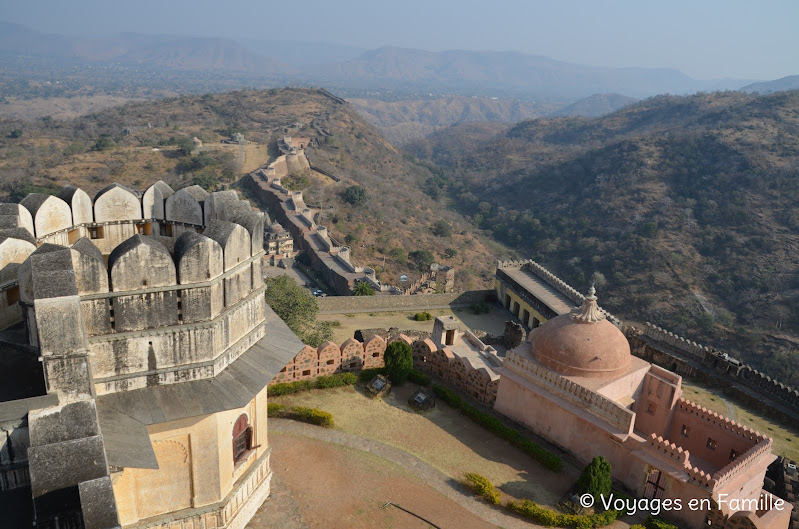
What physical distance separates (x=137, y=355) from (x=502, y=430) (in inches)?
478

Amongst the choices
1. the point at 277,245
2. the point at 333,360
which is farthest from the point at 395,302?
the point at 277,245

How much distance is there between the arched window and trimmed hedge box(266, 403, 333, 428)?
4.91 meters

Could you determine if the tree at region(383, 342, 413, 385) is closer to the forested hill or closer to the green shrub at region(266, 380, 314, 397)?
the green shrub at region(266, 380, 314, 397)

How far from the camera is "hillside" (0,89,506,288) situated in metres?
54.3

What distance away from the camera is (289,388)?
2014 centimetres

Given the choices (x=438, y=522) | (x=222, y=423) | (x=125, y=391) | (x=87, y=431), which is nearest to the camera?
(x=87, y=431)

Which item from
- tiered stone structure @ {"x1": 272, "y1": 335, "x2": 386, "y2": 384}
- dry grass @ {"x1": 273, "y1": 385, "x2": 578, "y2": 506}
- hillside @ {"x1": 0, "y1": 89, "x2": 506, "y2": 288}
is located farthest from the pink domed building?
hillside @ {"x1": 0, "y1": 89, "x2": 506, "y2": 288}

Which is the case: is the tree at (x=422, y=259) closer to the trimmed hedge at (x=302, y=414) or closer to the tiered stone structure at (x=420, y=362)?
the tiered stone structure at (x=420, y=362)

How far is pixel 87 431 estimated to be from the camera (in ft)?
29.5

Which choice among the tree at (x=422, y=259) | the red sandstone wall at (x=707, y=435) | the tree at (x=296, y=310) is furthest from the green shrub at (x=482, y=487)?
the tree at (x=422, y=259)

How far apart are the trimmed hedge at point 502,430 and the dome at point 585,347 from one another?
247cm

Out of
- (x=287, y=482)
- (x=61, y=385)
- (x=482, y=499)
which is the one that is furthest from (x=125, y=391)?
(x=482, y=499)

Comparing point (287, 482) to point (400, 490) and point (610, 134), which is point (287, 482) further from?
point (610, 134)

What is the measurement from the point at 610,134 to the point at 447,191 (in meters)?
40.5
